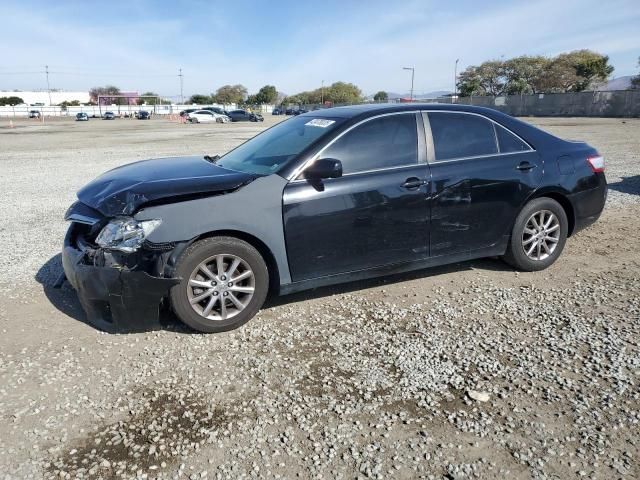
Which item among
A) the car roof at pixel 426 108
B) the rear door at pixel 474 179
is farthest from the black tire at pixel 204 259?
the rear door at pixel 474 179

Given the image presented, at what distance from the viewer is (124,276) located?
365 cm

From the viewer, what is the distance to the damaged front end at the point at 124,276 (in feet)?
12.0

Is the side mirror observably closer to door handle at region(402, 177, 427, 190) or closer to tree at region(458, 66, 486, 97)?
door handle at region(402, 177, 427, 190)

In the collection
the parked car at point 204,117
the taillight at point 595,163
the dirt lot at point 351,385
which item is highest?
the parked car at point 204,117

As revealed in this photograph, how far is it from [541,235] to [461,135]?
1.38 metres

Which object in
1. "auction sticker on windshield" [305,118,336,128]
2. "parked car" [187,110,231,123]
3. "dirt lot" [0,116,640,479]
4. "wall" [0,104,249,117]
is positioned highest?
"wall" [0,104,249,117]

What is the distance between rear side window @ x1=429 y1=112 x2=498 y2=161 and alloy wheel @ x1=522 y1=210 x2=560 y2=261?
2.83 ft

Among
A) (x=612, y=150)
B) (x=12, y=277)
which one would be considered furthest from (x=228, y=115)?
(x=12, y=277)

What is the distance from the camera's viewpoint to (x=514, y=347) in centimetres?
368

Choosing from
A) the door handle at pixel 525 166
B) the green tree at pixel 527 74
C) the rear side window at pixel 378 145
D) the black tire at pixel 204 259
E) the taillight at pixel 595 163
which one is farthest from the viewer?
the green tree at pixel 527 74

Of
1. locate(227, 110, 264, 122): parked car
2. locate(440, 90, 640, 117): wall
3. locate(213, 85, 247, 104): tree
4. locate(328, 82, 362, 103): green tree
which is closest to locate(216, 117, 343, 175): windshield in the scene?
locate(440, 90, 640, 117): wall

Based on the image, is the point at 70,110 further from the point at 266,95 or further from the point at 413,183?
Answer: the point at 413,183

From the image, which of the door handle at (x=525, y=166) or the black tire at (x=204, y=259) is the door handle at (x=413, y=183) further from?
the black tire at (x=204, y=259)

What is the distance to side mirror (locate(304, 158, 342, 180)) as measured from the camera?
4027 millimetres
